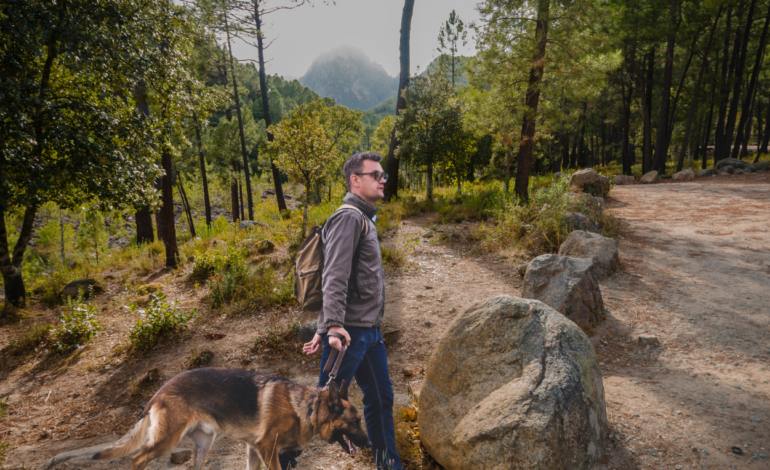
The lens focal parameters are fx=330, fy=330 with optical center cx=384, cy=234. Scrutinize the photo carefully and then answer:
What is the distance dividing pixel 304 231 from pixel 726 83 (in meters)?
27.4

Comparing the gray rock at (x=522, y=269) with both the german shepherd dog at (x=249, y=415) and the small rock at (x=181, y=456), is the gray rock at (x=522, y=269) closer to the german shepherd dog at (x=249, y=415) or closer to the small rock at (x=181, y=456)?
the german shepherd dog at (x=249, y=415)

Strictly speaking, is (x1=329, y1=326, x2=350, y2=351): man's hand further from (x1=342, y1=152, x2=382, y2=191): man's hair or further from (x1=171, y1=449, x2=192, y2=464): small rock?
(x1=171, y1=449, x2=192, y2=464): small rock

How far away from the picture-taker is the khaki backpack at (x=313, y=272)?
238 centimetres

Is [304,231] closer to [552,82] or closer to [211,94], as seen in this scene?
[211,94]

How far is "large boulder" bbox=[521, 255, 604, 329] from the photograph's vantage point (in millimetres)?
4918

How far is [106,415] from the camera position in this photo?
4008mm

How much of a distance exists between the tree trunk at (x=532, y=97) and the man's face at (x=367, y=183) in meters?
9.42

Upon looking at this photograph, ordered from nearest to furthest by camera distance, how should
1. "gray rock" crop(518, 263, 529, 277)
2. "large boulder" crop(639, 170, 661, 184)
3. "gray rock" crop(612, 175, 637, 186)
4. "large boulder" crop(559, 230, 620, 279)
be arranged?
"large boulder" crop(559, 230, 620, 279) < "gray rock" crop(518, 263, 529, 277) < "large boulder" crop(639, 170, 661, 184) < "gray rock" crop(612, 175, 637, 186)

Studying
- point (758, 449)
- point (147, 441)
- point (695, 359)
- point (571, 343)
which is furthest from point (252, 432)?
point (695, 359)

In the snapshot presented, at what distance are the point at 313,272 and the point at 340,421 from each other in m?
1.04

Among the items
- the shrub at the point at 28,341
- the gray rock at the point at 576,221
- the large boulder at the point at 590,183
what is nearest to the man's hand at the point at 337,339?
the shrub at the point at 28,341

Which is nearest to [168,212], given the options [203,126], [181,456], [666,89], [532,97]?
[203,126]

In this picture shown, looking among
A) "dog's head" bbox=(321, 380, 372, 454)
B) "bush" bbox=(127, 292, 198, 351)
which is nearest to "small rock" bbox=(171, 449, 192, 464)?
"dog's head" bbox=(321, 380, 372, 454)

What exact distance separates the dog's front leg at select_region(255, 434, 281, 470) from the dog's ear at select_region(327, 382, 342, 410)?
0.45 metres
